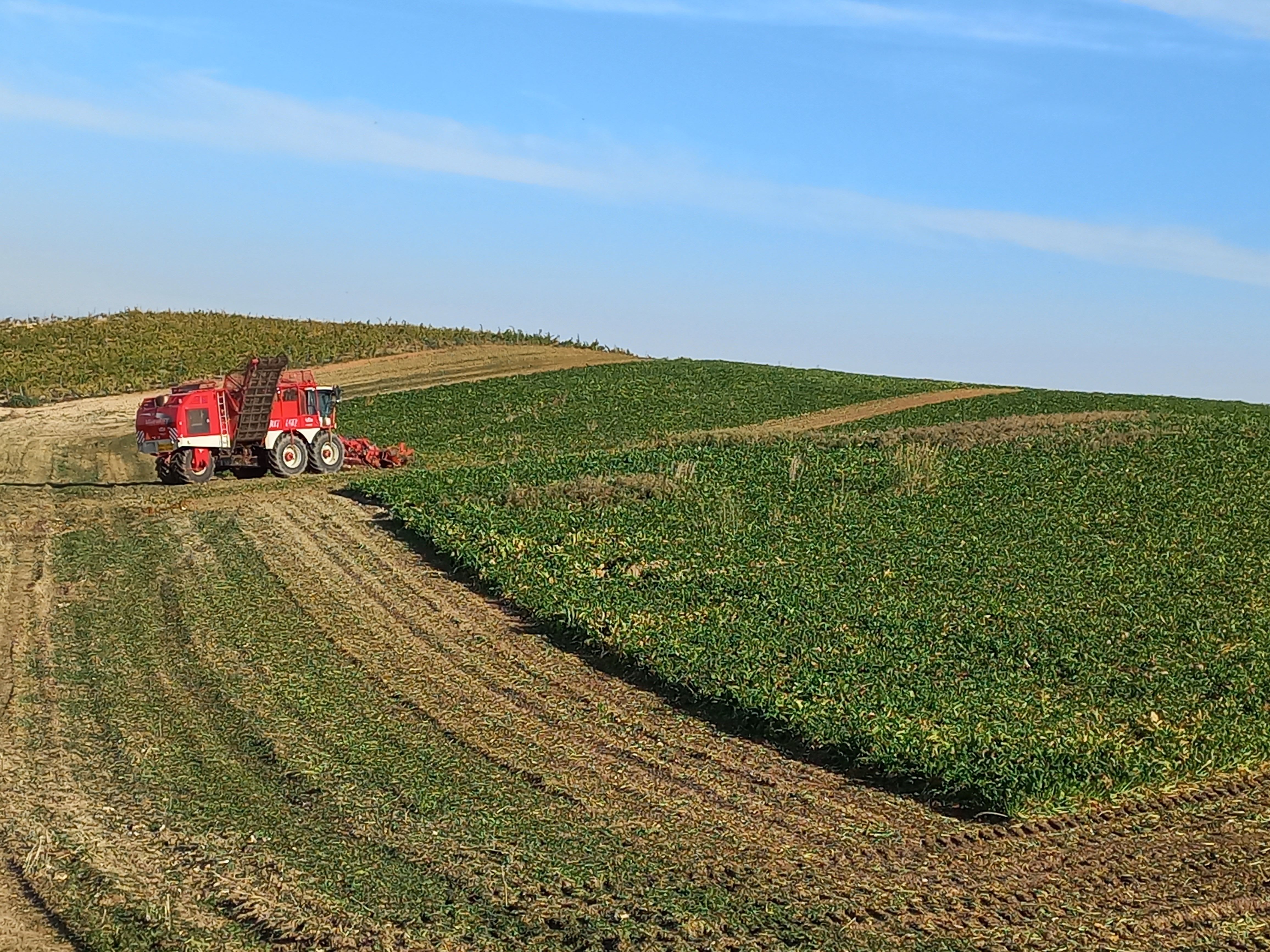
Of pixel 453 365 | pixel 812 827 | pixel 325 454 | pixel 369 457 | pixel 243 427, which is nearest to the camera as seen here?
pixel 812 827

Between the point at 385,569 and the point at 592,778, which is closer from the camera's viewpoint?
the point at 592,778

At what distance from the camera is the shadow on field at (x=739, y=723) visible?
37.9ft

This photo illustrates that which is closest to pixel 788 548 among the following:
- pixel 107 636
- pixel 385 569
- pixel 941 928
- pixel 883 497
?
pixel 883 497

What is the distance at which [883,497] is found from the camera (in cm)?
2319

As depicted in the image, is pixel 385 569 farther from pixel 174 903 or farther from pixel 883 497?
pixel 174 903

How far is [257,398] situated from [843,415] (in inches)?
750

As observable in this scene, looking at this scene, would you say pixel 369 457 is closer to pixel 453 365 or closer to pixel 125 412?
pixel 125 412

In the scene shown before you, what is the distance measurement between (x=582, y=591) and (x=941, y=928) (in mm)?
9434

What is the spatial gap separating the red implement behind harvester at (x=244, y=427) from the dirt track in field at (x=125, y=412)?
113 inches

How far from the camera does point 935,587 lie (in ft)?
57.7

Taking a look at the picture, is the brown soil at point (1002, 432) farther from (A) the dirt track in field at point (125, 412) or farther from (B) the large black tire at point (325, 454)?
(A) the dirt track in field at point (125, 412)

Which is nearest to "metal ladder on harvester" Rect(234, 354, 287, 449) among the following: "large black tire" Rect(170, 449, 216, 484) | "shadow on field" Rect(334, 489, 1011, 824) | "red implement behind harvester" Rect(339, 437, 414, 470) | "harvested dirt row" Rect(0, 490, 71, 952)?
"large black tire" Rect(170, 449, 216, 484)

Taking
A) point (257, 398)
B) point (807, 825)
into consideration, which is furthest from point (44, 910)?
point (257, 398)

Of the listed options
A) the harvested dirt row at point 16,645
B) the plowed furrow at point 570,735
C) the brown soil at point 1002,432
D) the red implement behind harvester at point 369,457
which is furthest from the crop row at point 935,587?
the harvested dirt row at point 16,645
